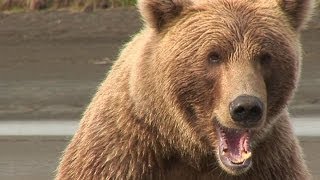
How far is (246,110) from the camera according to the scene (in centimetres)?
544

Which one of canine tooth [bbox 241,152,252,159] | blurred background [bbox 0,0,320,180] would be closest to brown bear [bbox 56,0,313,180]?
canine tooth [bbox 241,152,252,159]

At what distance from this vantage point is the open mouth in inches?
222

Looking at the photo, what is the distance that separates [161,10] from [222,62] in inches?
16.8

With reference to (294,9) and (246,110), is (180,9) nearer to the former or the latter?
(294,9)

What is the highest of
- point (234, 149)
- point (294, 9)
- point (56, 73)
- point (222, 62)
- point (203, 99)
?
point (294, 9)

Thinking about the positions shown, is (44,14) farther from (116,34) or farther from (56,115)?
(56,115)

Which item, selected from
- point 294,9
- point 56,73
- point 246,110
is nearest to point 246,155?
point 246,110

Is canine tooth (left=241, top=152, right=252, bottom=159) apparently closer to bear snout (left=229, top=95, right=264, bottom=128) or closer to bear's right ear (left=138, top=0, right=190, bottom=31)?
bear snout (left=229, top=95, right=264, bottom=128)

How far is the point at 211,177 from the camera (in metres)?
6.02

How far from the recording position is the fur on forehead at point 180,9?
19.4 feet

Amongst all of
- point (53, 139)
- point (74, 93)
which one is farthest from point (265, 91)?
point (74, 93)

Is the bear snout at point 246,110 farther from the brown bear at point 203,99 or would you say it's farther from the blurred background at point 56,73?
the blurred background at point 56,73

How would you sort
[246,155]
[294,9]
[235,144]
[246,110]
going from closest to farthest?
1. [246,110]
2. [246,155]
3. [235,144]
4. [294,9]

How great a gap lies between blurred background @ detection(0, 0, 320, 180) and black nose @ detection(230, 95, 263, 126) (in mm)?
4579
